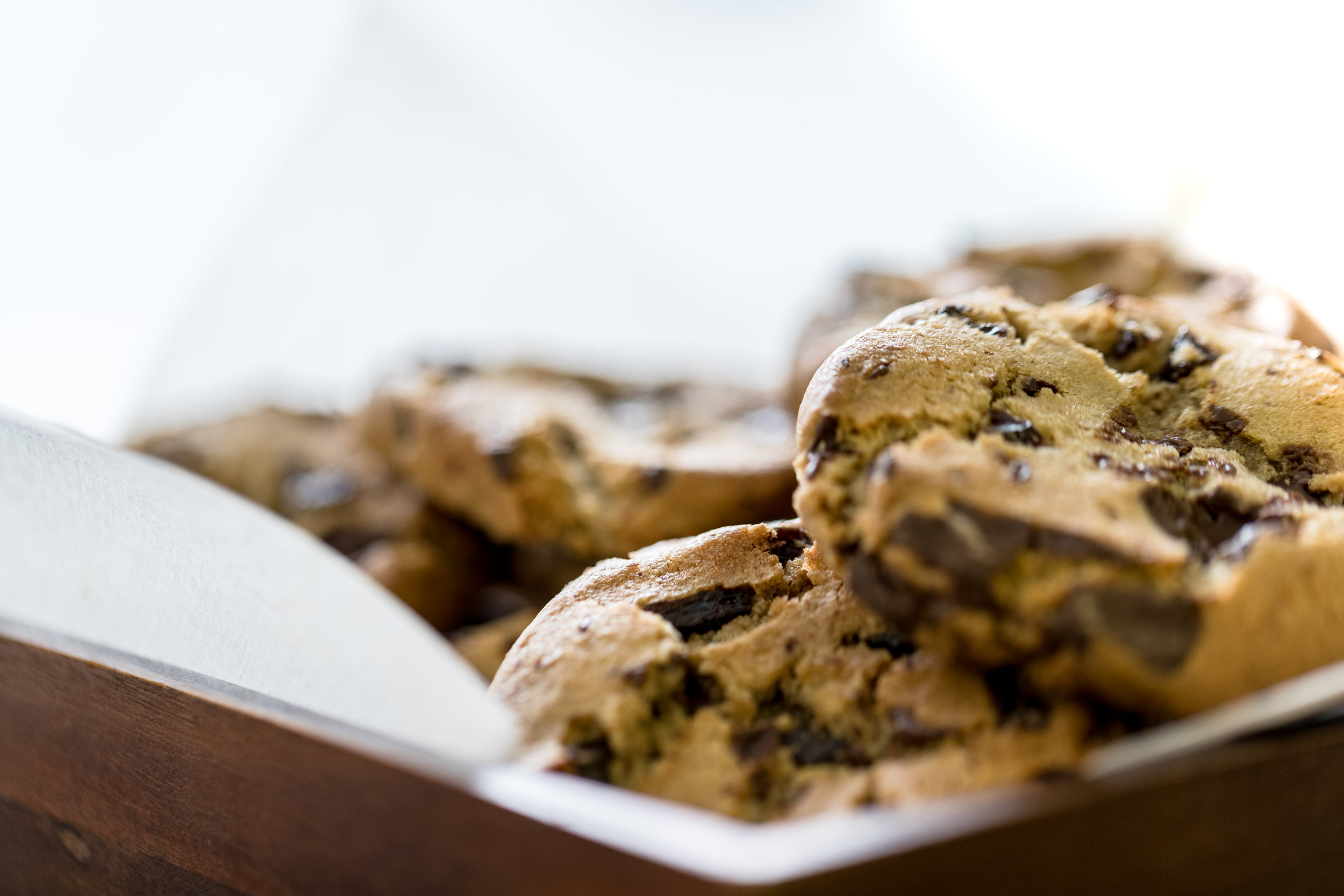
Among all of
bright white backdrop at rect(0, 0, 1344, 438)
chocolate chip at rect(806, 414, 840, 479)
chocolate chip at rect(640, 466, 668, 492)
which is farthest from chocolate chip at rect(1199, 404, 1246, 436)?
bright white backdrop at rect(0, 0, 1344, 438)

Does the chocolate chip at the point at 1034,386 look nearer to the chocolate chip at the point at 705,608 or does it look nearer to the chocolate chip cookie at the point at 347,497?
the chocolate chip at the point at 705,608

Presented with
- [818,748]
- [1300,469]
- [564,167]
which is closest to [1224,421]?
[1300,469]

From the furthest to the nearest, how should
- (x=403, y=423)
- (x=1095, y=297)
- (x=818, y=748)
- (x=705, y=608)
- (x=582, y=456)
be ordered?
(x=403, y=423) → (x=582, y=456) → (x=1095, y=297) → (x=705, y=608) → (x=818, y=748)

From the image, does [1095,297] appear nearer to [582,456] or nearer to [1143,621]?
[1143,621]

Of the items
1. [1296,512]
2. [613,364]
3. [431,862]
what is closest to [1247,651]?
[1296,512]

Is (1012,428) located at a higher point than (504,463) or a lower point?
higher

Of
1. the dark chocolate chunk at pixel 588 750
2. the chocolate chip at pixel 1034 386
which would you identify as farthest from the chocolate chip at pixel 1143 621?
the dark chocolate chunk at pixel 588 750

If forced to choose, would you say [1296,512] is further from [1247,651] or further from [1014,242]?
[1014,242]

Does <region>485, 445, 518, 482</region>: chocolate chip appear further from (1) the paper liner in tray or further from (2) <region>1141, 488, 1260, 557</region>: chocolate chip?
(2) <region>1141, 488, 1260, 557</region>: chocolate chip
